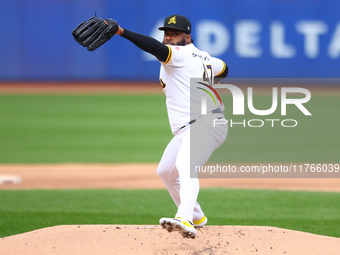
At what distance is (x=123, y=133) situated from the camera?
54.7 ft

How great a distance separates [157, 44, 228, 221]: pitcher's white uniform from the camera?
4996mm

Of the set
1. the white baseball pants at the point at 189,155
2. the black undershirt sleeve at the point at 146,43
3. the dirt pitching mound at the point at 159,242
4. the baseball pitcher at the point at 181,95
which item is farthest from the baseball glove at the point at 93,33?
the dirt pitching mound at the point at 159,242

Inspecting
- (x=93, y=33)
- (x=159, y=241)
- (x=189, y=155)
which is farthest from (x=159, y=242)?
(x=93, y=33)

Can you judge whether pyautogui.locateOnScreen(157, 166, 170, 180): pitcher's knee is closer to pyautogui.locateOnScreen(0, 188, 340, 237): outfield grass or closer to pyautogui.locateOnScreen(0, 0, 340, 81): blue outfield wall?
pyautogui.locateOnScreen(0, 188, 340, 237): outfield grass

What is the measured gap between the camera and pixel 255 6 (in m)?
26.1

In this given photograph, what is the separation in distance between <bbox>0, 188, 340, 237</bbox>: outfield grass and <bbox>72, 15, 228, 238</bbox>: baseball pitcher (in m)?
2.16

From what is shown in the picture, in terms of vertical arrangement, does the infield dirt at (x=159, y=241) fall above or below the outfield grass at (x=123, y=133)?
above

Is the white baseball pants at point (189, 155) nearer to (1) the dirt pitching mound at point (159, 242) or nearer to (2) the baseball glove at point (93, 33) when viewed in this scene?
(1) the dirt pitching mound at point (159, 242)

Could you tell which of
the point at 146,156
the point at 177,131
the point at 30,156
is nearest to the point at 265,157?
the point at 146,156

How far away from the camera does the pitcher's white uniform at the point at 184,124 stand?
197 inches

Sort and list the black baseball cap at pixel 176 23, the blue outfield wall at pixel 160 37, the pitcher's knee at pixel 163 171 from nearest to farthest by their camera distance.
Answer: the black baseball cap at pixel 176 23 → the pitcher's knee at pixel 163 171 → the blue outfield wall at pixel 160 37

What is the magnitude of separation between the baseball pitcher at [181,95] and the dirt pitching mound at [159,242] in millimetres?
362

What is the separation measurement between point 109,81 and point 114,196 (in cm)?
1809

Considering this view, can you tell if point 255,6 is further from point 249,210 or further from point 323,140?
point 249,210
